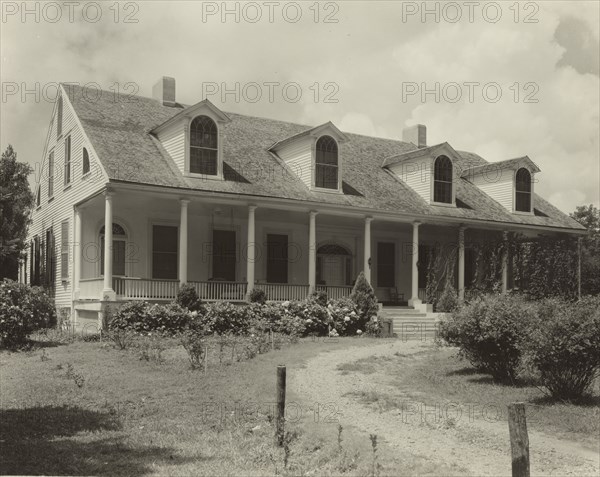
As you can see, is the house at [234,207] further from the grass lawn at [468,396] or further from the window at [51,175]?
the grass lawn at [468,396]

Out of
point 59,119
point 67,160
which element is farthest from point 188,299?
point 59,119

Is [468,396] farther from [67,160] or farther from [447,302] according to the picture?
[67,160]

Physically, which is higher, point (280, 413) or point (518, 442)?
point (518, 442)

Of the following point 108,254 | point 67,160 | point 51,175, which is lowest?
point 108,254

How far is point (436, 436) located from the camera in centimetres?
832

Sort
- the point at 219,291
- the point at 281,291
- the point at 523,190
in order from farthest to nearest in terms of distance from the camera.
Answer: the point at 523,190 < the point at 281,291 < the point at 219,291

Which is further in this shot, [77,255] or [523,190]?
[523,190]

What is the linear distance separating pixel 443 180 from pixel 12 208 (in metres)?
15.9

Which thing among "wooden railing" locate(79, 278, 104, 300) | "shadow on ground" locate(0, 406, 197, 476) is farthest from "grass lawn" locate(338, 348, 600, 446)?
"wooden railing" locate(79, 278, 104, 300)

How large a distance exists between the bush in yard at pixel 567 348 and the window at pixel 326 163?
1497 cm

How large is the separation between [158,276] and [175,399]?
12.6 meters

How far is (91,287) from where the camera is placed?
843 inches

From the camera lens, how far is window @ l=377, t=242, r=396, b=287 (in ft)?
92.2

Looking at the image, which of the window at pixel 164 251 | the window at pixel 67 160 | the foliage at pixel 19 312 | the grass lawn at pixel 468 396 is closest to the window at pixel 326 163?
the window at pixel 164 251
